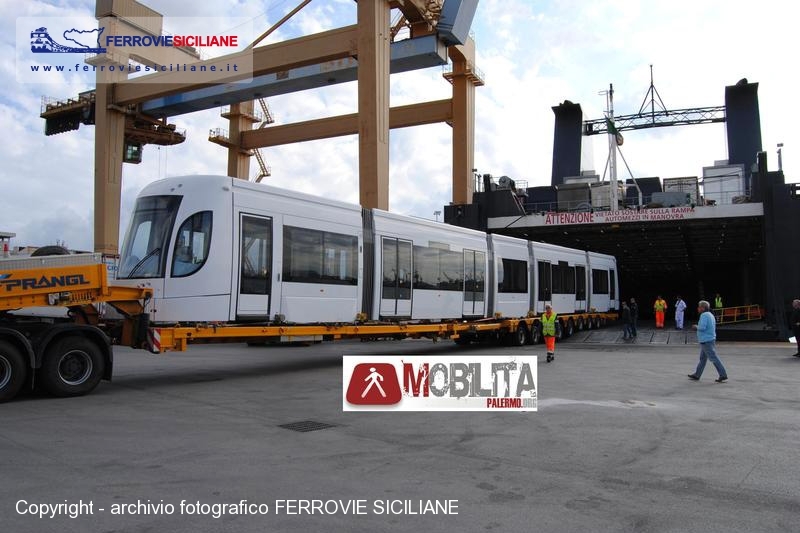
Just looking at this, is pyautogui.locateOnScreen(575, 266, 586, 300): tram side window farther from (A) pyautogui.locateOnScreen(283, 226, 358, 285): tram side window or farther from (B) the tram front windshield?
(B) the tram front windshield

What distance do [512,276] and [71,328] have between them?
1467 cm

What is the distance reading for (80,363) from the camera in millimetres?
9891

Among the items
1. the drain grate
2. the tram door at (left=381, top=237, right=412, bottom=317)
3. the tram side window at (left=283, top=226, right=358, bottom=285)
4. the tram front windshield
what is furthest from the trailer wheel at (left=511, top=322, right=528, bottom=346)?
the drain grate

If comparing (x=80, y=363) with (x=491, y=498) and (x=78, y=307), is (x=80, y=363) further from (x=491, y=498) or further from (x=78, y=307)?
(x=491, y=498)

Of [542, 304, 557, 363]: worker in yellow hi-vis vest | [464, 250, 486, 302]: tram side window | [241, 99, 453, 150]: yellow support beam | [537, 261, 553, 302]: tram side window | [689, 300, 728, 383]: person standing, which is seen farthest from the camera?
[241, 99, 453, 150]: yellow support beam

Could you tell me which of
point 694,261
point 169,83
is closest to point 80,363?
point 169,83

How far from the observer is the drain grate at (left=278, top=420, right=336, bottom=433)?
7596 millimetres

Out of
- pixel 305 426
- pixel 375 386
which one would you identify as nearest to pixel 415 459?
pixel 305 426

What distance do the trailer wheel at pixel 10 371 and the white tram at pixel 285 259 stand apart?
7.34 feet

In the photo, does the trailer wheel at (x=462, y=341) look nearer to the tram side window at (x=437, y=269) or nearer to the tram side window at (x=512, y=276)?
the tram side window at (x=512, y=276)

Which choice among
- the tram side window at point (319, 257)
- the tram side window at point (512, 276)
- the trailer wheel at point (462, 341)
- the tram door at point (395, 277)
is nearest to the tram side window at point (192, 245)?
the tram side window at point (319, 257)

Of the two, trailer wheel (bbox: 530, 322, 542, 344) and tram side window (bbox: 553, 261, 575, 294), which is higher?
tram side window (bbox: 553, 261, 575, 294)

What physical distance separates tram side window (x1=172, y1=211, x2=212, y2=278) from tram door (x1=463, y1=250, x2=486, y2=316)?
9233 millimetres

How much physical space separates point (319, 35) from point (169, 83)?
533 inches
